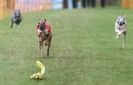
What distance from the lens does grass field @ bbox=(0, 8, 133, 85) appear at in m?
14.4

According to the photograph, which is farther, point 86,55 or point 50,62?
point 86,55

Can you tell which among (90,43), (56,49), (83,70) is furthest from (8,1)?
(83,70)

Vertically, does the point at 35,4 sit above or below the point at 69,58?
above

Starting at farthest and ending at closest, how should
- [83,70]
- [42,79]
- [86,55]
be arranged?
[86,55], [83,70], [42,79]

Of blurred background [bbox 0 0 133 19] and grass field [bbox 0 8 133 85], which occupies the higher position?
blurred background [bbox 0 0 133 19]

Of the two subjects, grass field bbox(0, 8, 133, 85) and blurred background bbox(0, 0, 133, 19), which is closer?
grass field bbox(0, 8, 133, 85)

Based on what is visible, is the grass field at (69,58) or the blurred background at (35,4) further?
the blurred background at (35,4)

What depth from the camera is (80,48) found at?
20500 mm

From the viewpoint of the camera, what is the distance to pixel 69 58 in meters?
17.8

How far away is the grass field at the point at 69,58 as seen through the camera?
47.3 ft

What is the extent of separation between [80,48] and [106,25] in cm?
1135

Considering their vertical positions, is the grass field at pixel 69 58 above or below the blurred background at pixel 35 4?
below

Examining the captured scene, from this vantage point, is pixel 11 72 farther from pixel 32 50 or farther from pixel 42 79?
pixel 32 50

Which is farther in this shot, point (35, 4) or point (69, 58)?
point (35, 4)
